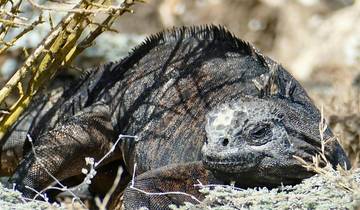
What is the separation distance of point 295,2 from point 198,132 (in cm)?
1191

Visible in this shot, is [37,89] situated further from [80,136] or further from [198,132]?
[198,132]

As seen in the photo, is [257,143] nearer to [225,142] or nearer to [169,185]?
[225,142]

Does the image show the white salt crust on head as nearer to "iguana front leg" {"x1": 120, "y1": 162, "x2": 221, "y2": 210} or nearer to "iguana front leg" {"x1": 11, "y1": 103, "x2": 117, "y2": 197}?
"iguana front leg" {"x1": 120, "y1": 162, "x2": 221, "y2": 210}

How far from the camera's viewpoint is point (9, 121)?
255 inches

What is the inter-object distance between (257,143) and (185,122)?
3.49ft

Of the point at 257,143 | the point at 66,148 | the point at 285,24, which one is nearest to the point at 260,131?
the point at 257,143

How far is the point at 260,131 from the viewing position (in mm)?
5680

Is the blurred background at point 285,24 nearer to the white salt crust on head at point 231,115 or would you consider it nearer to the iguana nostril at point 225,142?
the white salt crust on head at point 231,115

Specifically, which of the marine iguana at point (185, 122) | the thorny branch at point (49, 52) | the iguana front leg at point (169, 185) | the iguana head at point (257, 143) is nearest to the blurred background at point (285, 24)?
the marine iguana at point (185, 122)

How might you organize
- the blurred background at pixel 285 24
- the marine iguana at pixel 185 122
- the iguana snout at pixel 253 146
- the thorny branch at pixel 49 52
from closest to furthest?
the iguana snout at pixel 253 146
the marine iguana at pixel 185 122
the thorny branch at pixel 49 52
the blurred background at pixel 285 24

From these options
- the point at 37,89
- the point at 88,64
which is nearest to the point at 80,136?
the point at 37,89

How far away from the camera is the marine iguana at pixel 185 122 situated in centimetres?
568

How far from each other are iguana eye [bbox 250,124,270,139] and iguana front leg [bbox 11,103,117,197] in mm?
1565

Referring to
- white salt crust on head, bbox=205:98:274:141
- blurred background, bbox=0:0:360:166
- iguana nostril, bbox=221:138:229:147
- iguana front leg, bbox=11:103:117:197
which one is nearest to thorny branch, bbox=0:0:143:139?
iguana front leg, bbox=11:103:117:197
